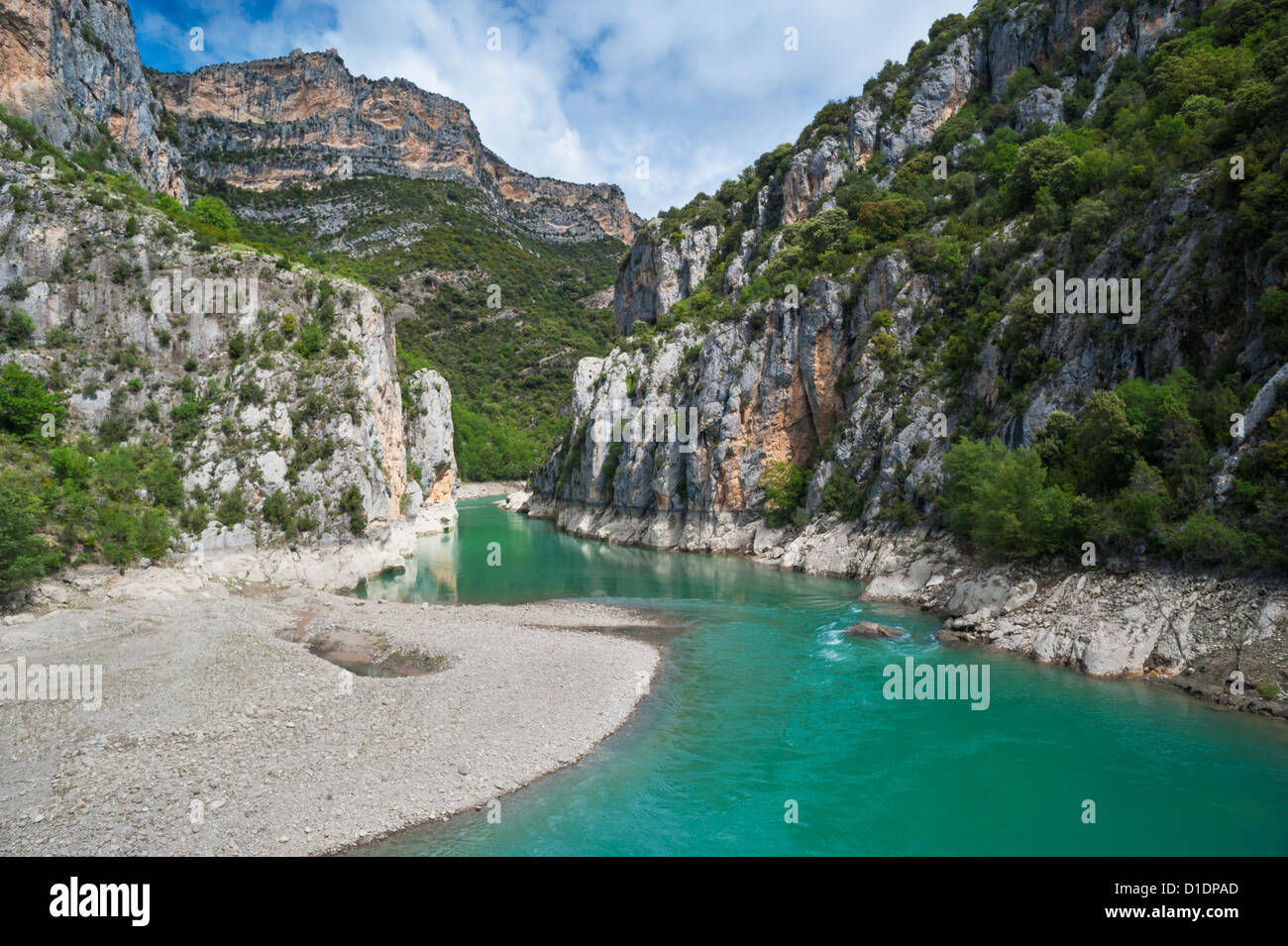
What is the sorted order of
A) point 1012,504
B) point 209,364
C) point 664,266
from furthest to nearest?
point 664,266
point 209,364
point 1012,504

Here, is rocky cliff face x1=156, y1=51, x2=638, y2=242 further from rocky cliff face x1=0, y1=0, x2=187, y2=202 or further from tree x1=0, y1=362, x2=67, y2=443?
tree x1=0, y1=362, x2=67, y2=443

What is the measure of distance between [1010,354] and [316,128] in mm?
154566

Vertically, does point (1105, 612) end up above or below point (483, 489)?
below

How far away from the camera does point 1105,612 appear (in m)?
19.5

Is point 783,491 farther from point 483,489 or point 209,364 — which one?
point 483,489

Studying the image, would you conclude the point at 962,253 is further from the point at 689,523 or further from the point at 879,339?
the point at 689,523

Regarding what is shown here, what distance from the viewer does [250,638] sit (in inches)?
856

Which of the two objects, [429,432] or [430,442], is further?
[429,432]

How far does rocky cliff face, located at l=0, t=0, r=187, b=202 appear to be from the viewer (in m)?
43.0

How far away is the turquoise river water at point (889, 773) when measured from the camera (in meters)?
10.9

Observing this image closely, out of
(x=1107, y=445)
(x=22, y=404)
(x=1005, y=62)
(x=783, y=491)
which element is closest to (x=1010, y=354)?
(x=1107, y=445)

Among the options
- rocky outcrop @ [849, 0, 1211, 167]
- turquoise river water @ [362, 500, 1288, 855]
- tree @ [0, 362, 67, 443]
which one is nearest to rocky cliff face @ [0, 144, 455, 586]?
tree @ [0, 362, 67, 443]
